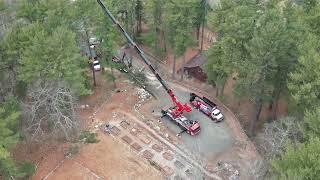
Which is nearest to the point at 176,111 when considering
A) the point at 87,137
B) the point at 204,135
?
the point at 204,135

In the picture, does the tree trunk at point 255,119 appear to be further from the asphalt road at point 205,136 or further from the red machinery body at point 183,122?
the red machinery body at point 183,122

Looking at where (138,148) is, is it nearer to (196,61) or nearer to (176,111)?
(176,111)

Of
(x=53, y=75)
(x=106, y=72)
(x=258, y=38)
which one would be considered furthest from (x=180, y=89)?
(x=53, y=75)

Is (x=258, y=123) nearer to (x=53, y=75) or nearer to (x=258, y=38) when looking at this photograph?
(x=258, y=38)

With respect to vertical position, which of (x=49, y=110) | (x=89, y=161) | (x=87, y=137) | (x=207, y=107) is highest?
(x=49, y=110)

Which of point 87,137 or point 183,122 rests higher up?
point 87,137
